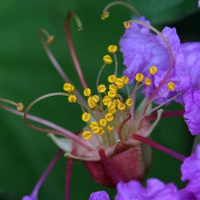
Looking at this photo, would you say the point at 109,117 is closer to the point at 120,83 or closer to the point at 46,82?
the point at 120,83

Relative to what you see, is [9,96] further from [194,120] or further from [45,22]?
[194,120]

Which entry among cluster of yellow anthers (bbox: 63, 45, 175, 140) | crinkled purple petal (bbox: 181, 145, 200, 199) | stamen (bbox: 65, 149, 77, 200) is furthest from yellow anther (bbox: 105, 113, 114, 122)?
crinkled purple petal (bbox: 181, 145, 200, 199)

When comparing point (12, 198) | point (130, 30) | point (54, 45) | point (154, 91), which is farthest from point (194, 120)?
point (54, 45)

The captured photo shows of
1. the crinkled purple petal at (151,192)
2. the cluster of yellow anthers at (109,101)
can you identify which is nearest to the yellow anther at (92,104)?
the cluster of yellow anthers at (109,101)

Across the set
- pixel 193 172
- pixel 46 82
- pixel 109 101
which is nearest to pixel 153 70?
pixel 109 101

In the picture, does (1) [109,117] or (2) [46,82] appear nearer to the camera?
(1) [109,117]

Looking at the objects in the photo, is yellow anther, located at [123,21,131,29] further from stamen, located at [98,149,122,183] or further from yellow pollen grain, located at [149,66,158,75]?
stamen, located at [98,149,122,183]
